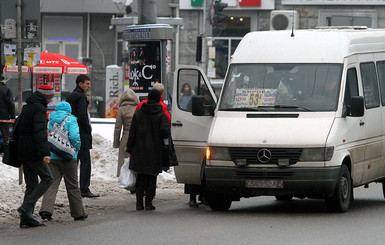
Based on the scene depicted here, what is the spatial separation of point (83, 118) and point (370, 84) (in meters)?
4.06

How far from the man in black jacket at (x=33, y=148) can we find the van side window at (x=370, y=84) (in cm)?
472

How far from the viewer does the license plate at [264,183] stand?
1391 cm

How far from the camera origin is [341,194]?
14.2m

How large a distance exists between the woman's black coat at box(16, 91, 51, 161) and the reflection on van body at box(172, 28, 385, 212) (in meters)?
2.49

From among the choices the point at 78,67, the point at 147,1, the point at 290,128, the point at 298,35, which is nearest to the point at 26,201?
the point at 290,128

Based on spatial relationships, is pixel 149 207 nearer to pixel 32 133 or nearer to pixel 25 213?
pixel 25 213

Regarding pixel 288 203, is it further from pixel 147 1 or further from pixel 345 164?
pixel 147 1

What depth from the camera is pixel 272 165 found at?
45.6 feet

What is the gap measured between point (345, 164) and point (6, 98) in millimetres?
9199

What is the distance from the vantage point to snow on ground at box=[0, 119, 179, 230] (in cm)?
1457

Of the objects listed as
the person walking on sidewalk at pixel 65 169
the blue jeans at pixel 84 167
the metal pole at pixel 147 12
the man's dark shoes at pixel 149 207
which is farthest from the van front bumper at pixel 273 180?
the metal pole at pixel 147 12

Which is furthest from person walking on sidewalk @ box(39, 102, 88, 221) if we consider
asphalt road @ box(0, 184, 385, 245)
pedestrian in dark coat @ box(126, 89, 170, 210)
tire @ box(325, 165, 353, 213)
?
tire @ box(325, 165, 353, 213)

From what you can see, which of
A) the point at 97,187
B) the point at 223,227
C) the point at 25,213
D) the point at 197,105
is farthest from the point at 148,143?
the point at 97,187

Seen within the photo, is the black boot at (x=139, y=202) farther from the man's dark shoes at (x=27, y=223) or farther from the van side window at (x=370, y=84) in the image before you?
the van side window at (x=370, y=84)
